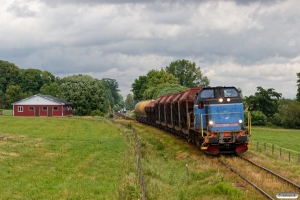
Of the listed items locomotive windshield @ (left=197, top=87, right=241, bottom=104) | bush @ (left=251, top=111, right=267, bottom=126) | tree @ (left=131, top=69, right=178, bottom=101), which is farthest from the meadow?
tree @ (left=131, top=69, right=178, bottom=101)

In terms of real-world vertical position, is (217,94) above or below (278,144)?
above

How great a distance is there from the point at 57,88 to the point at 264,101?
240ft

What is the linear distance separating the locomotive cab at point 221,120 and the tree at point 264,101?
78.3 meters

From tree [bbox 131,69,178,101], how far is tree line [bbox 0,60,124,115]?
40.4ft

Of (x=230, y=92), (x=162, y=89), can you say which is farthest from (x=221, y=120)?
(x=162, y=89)

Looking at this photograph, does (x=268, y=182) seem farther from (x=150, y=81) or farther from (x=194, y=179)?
(x=150, y=81)

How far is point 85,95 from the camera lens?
8994 cm

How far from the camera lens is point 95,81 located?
9294cm

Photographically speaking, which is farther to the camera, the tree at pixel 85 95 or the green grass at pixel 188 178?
the tree at pixel 85 95

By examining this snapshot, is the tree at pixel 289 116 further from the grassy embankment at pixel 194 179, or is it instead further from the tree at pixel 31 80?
the tree at pixel 31 80

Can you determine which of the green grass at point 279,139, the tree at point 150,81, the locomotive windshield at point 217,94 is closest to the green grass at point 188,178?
the locomotive windshield at point 217,94

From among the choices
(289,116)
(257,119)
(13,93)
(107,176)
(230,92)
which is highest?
(13,93)

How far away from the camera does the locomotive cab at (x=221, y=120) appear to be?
2183 centimetres

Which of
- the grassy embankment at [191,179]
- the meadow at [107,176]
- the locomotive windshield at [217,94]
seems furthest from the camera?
the locomotive windshield at [217,94]
